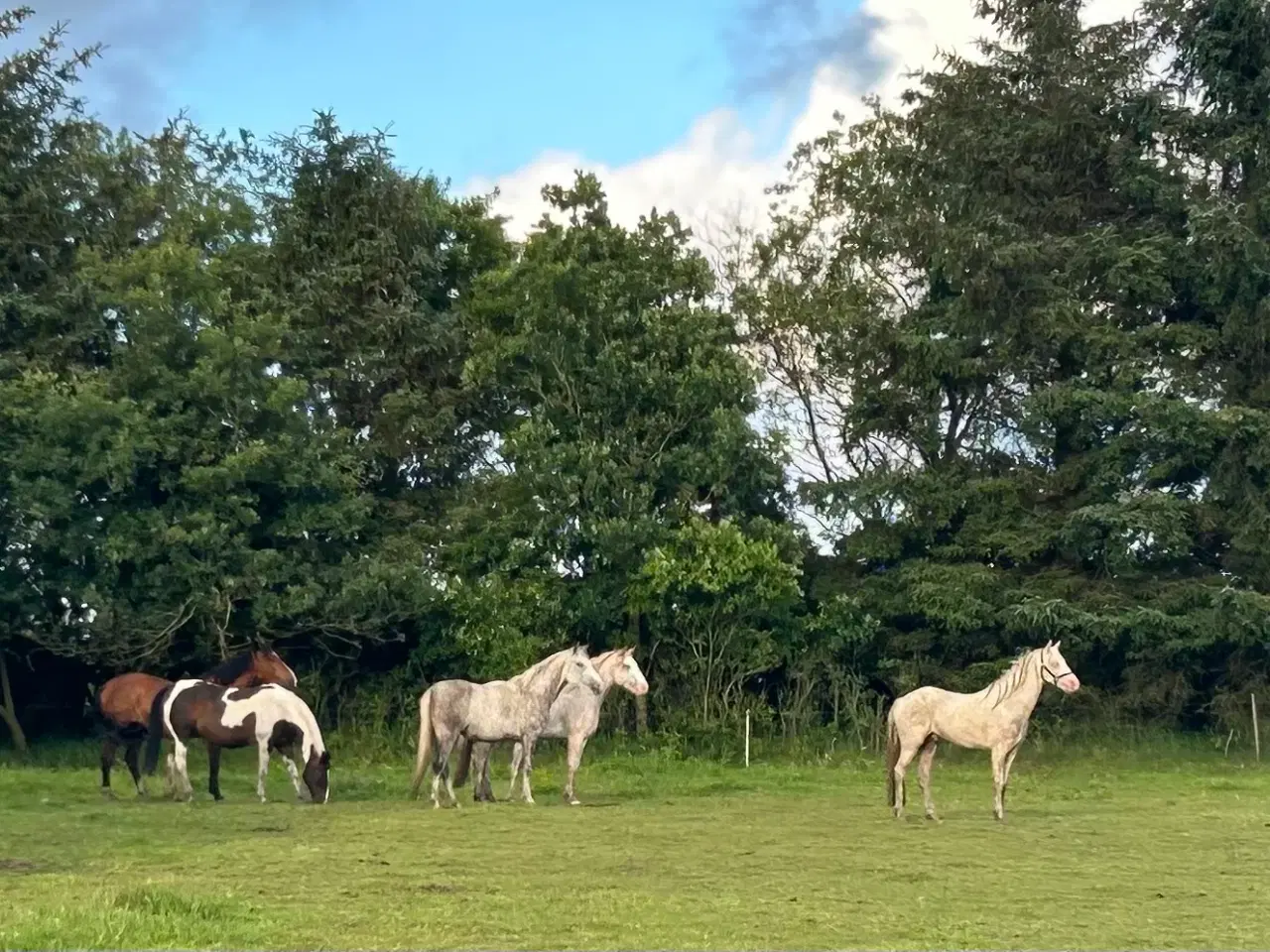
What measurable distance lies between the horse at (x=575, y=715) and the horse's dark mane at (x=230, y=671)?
348 cm

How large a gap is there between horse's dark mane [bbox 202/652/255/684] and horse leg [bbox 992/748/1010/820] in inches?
374

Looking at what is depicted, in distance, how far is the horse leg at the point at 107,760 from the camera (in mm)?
18188

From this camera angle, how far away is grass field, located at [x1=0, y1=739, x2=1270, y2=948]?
8.54 meters

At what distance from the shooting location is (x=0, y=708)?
25.5 meters

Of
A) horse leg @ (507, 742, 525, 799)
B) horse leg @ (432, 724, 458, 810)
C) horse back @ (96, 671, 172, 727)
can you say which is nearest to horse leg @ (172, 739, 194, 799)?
horse back @ (96, 671, 172, 727)

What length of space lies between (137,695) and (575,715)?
571cm

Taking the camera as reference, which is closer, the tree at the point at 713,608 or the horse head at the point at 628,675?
the horse head at the point at 628,675

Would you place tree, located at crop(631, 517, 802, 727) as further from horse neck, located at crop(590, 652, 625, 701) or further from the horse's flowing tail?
the horse's flowing tail

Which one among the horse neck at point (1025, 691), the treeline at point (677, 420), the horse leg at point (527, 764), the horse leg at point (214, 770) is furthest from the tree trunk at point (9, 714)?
the horse neck at point (1025, 691)

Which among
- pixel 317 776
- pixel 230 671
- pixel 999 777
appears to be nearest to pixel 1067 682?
pixel 999 777

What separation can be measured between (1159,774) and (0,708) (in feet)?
60.6

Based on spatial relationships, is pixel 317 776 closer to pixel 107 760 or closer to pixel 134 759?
pixel 107 760

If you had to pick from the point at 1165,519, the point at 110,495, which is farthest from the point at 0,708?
the point at 1165,519

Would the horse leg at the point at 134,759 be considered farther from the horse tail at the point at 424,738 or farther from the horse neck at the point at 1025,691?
the horse neck at the point at 1025,691
